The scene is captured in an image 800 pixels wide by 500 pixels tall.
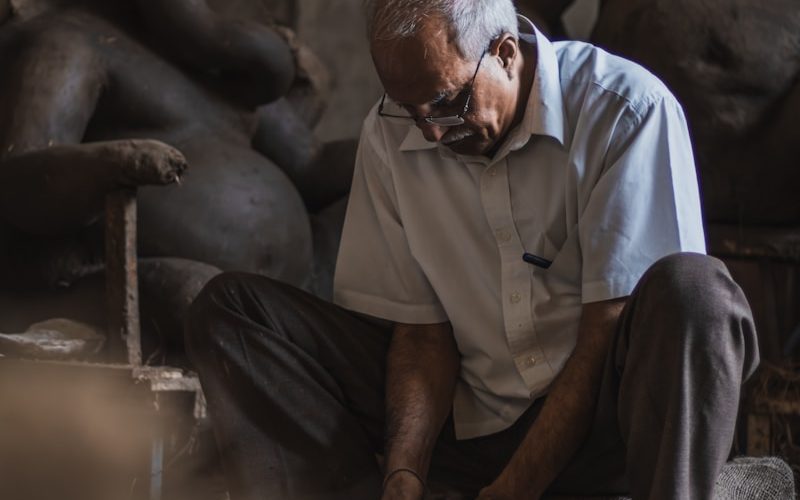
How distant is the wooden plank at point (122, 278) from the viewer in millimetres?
1978

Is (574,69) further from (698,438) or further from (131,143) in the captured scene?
(131,143)

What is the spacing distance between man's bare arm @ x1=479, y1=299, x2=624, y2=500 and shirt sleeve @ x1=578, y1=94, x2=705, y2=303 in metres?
0.05

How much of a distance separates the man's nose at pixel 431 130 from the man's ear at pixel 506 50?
0.48 feet

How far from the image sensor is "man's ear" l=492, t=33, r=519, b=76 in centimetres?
157

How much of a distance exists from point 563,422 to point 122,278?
947 mm

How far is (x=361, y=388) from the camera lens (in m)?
1.65

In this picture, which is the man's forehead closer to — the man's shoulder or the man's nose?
the man's nose

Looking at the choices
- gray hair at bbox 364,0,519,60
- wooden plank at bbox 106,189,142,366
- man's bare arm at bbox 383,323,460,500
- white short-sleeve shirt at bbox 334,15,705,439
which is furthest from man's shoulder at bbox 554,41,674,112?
wooden plank at bbox 106,189,142,366

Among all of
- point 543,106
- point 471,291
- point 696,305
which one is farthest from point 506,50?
point 696,305

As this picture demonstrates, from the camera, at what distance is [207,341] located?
62.6 inches

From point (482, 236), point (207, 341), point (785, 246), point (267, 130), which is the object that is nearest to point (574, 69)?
point (482, 236)

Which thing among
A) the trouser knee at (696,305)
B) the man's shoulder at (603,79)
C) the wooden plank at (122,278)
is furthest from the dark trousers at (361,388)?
the wooden plank at (122,278)

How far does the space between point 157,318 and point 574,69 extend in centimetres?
106

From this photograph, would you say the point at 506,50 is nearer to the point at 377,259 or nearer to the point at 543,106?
the point at 543,106
